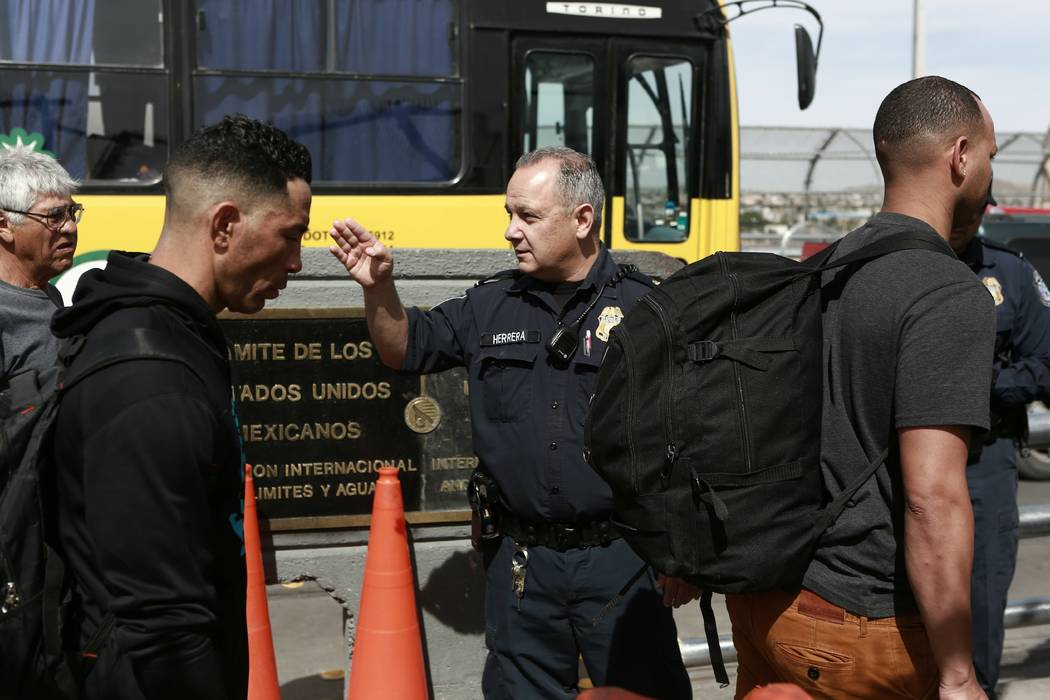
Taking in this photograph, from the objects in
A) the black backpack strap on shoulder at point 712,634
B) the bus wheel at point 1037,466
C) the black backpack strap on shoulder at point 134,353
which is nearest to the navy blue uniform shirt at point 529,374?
the black backpack strap on shoulder at point 712,634

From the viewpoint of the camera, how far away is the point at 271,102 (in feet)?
25.4

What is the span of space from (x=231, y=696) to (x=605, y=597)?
53.8 inches

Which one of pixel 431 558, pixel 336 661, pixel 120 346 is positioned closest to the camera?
pixel 120 346

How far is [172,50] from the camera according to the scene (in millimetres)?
7551

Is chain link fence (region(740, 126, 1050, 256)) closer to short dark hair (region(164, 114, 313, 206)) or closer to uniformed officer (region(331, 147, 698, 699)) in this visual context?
uniformed officer (region(331, 147, 698, 699))

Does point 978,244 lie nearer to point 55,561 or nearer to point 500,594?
point 500,594

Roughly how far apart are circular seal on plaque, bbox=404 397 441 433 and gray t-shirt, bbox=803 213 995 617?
1.98 m

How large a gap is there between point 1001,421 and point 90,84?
6.11m

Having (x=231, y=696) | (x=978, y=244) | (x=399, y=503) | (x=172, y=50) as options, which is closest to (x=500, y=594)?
(x=399, y=503)

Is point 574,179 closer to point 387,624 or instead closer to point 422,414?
point 422,414

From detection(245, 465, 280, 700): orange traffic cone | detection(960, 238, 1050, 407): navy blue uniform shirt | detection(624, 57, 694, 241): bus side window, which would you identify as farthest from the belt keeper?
detection(624, 57, 694, 241): bus side window

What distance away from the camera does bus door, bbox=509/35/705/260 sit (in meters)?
8.25

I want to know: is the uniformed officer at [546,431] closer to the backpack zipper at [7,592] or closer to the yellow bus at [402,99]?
the backpack zipper at [7,592]

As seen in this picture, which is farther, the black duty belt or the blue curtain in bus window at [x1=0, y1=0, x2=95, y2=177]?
the blue curtain in bus window at [x1=0, y1=0, x2=95, y2=177]
